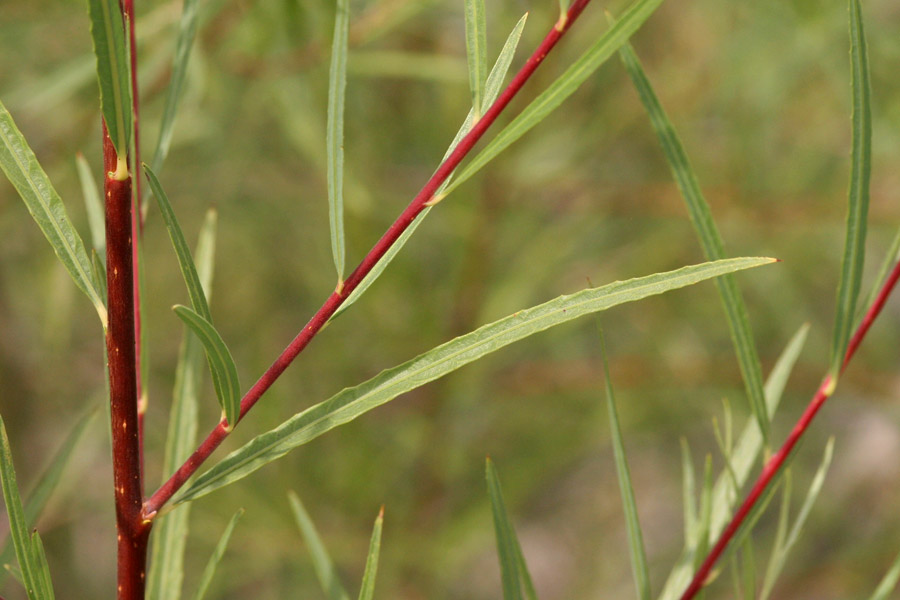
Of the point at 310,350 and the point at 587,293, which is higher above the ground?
the point at 310,350

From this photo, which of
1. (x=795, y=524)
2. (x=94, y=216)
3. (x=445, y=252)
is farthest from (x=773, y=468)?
(x=445, y=252)

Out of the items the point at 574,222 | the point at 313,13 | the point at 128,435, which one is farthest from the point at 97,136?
the point at 128,435

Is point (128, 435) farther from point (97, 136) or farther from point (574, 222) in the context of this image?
point (574, 222)

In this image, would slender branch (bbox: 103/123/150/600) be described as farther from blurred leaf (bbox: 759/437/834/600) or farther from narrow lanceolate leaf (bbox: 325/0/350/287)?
blurred leaf (bbox: 759/437/834/600)

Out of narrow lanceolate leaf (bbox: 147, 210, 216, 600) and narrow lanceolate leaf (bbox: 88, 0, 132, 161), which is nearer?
narrow lanceolate leaf (bbox: 88, 0, 132, 161)

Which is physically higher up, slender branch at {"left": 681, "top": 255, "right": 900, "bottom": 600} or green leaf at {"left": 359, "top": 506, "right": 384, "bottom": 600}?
slender branch at {"left": 681, "top": 255, "right": 900, "bottom": 600}

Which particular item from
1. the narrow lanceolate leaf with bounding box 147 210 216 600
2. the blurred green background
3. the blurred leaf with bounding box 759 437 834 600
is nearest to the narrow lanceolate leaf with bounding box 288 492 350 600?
the narrow lanceolate leaf with bounding box 147 210 216 600
